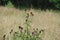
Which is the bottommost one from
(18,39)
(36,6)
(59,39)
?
(36,6)

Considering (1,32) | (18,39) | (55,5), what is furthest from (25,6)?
(18,39)

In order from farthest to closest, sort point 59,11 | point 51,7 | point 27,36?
1. point 51,7
2. point 59,11
3. point 27,36

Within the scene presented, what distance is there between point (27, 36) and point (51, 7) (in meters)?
16.2

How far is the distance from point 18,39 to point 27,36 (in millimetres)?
329

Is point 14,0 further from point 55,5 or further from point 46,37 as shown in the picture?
point 46,37

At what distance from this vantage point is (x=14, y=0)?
22.9m

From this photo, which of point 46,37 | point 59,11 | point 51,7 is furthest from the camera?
point 51,7

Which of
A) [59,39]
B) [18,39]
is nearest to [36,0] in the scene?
[59,39]

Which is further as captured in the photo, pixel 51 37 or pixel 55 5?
pixel 55 5

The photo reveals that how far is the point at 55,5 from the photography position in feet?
66.7

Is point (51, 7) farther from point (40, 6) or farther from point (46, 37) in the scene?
point (46, 37)

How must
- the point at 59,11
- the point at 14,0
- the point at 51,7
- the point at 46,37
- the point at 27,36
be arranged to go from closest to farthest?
the point at 27,36, the point at 46,37, the point at 59,11, the point at 51,7, the point at 14,0

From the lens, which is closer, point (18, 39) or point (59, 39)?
point (18, 39)

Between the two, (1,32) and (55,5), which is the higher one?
(1,32)
